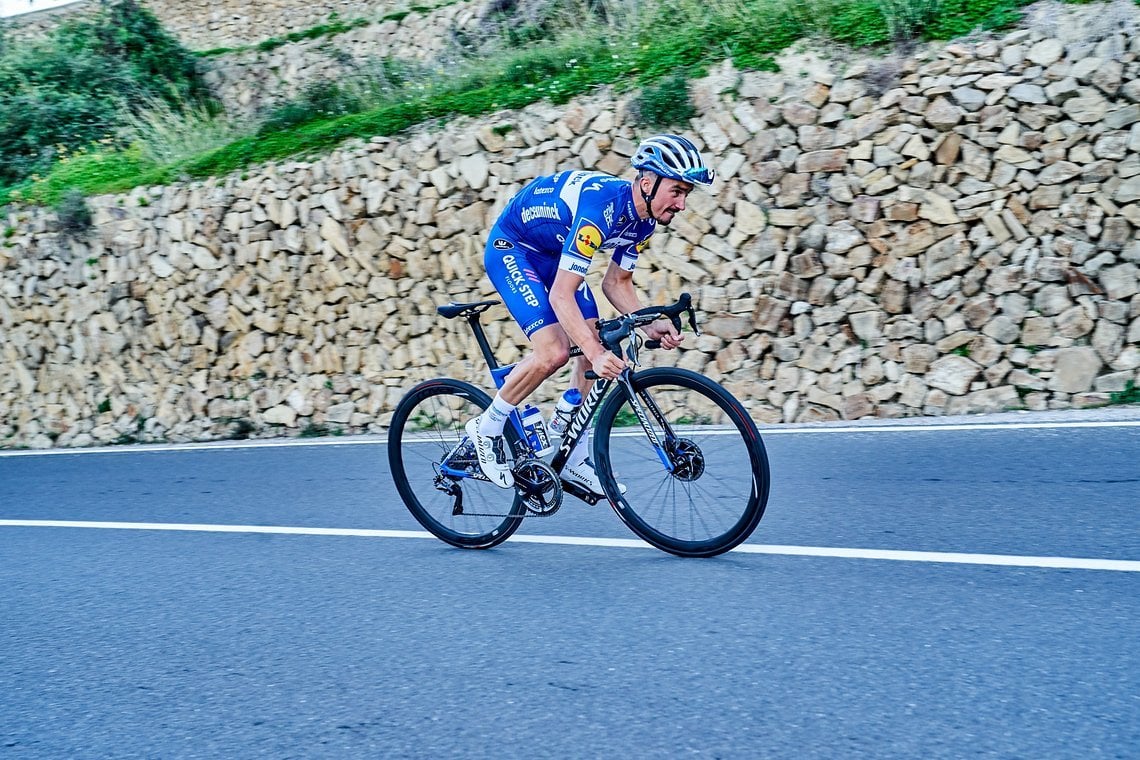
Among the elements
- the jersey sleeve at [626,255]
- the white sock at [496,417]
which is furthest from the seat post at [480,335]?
the jersey sleeve at [626,255]

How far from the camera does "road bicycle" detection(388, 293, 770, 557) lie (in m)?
4.87

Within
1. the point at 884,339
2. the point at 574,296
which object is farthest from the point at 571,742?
the point at 884,339

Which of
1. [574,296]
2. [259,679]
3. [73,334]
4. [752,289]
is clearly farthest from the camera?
[73,334]

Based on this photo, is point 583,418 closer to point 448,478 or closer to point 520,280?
point 520,280

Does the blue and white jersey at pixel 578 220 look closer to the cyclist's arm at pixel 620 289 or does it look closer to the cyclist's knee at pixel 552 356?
the cyclist's arm at pixel 620 289

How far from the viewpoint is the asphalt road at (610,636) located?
3.34 metres

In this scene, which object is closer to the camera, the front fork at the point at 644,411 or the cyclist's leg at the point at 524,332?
the front fork at the point at 644,411

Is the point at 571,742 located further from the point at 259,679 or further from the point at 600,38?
the point at 600,38

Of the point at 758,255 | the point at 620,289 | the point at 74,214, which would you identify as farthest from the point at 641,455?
the point at 74,214

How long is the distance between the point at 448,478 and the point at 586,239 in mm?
1694

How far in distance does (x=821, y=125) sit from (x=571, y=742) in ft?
28.5

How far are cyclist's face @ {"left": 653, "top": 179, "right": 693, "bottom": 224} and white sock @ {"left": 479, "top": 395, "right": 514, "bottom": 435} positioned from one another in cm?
122

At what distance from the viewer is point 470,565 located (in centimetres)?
548

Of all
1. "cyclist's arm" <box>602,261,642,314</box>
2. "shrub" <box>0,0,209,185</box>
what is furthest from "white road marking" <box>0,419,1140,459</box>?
"shrub" <box>0,0,209,185</box>
